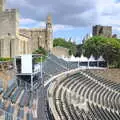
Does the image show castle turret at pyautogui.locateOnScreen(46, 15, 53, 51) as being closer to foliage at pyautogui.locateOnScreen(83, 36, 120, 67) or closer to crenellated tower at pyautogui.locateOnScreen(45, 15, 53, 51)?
crenellated tower at pyautogui.locateOnScreen(45, 15, 53, 51)

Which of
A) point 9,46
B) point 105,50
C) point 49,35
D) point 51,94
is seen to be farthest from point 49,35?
point 51,94

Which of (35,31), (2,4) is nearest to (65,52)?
(35,31)


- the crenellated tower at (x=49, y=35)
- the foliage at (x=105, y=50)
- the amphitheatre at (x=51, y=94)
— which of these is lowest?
Answer: the amphitheatre at (x=51, y=94)

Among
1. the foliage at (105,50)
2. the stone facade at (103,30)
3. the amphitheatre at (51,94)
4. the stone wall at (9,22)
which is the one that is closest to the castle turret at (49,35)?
the foliage at (105,50)

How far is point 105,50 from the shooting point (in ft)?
203

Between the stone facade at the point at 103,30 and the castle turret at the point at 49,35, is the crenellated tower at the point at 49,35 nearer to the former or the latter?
the castle turret at the point at 49,35

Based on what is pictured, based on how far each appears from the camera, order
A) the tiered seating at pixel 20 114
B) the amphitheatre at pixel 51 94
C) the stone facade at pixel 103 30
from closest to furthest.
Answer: the tiered seating at pixel 20 114 → the amphitheatre at pixel 51 94 → the stone facade at pixel 103 30

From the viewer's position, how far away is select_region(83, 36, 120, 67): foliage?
58938 mm

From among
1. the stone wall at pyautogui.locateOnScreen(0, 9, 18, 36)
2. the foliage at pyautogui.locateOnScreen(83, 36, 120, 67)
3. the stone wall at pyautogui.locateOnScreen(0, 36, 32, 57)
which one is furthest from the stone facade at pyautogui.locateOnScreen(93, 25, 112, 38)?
the stone wall at pyautogui.locateOnScreen(0, 36, 32, 57)

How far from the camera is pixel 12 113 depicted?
50.1 feet

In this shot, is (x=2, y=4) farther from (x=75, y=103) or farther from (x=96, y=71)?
(x=75, y=103)

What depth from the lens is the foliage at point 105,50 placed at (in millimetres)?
58938

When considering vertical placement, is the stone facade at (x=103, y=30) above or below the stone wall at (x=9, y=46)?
above

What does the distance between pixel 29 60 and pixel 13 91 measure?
3.65 m
